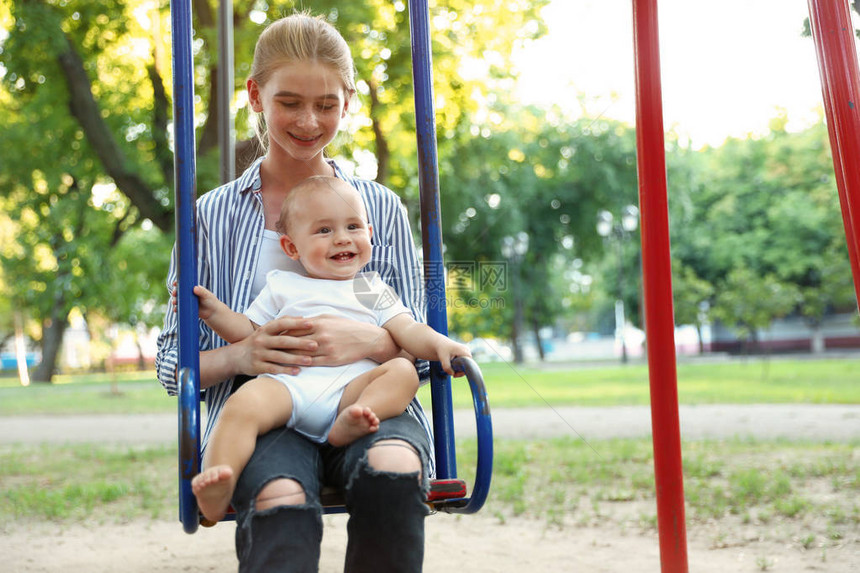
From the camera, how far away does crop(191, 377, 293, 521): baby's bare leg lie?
54.5 inches

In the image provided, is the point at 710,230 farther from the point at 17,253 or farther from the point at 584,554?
the point at 584,554

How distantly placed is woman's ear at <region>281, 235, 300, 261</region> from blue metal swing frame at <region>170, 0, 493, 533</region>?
19 centimetres

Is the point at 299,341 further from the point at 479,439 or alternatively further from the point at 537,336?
the point at 537,336

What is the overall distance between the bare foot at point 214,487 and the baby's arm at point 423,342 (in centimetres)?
51

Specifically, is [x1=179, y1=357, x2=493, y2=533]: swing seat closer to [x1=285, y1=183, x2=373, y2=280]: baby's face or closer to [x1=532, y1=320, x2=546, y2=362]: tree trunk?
[x1=285, y1=183, x2=373, y2=280]: baby's face

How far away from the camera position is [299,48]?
1.78 m

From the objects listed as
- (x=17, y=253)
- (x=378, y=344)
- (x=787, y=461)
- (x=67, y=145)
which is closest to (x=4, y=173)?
(x=67, y=145)

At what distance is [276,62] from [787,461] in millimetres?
4950

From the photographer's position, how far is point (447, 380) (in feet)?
6.16

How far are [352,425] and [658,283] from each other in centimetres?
104

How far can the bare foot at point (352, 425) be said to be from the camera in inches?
58.6

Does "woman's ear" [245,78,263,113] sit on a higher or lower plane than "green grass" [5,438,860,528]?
higher

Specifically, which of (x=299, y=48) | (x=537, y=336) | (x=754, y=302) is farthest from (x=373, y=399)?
(x=537, y=336)

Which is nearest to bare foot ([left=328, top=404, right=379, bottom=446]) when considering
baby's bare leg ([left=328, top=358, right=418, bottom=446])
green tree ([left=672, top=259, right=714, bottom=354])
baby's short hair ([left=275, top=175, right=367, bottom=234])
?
baby's bare leg ([left=328, top=358, right=418, bottom=446])
